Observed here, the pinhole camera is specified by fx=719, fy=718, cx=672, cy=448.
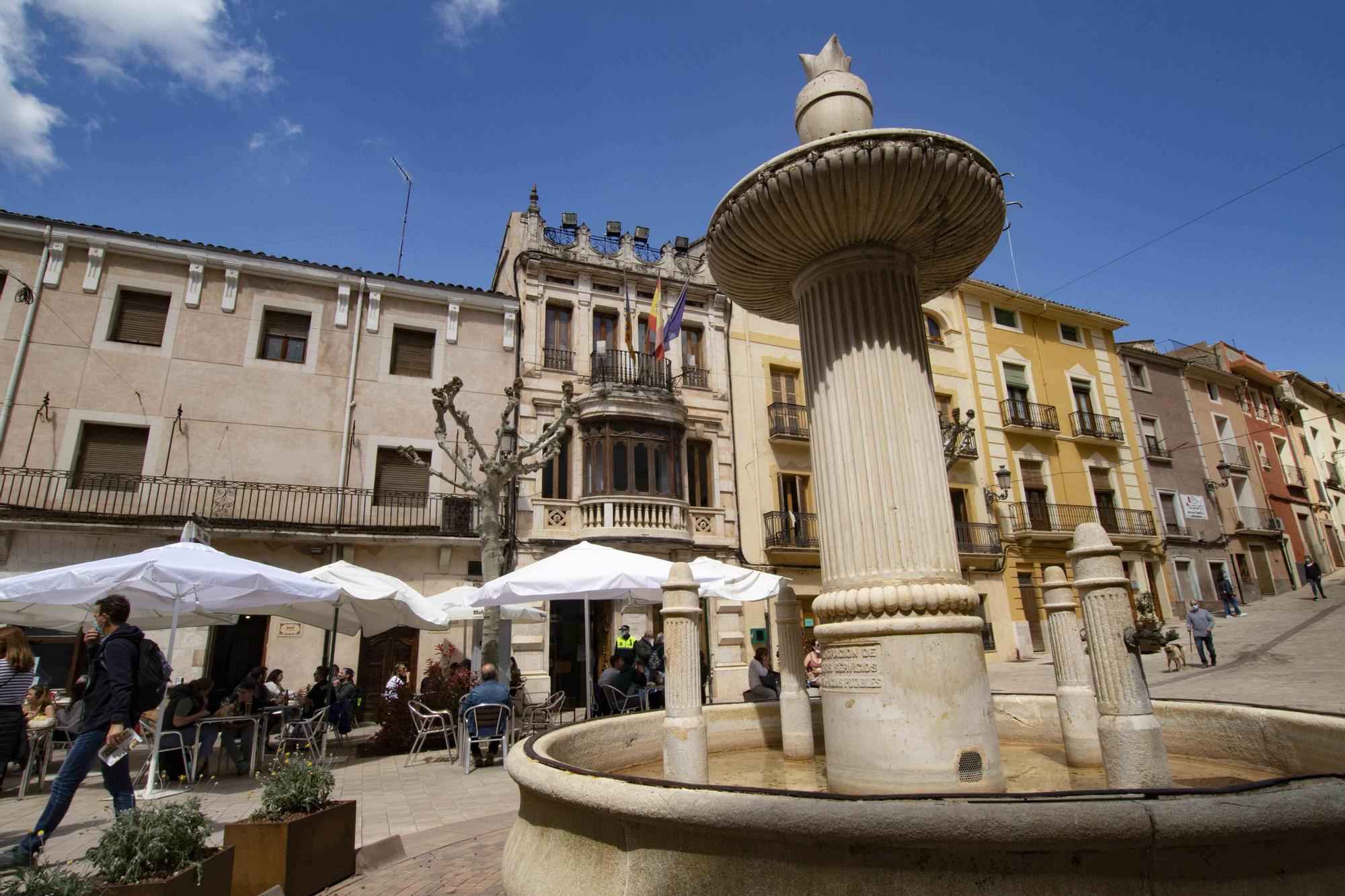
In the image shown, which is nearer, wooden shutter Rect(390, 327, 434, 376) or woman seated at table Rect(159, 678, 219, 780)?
woman seated at table Rect(159, 678, 219, 780)

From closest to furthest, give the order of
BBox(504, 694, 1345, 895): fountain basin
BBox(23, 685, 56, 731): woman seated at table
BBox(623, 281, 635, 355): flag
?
1. BBox(504, 694, 1345, 895): fountain basin
2. BBox(23, 685, 56, 731): woman seated at table
3. BBox(623, 281, 635, 355): flag

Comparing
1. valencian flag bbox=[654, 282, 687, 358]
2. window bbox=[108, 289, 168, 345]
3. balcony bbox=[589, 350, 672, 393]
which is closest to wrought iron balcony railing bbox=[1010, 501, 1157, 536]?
balcony bbox=[589, 350, 672, 393]

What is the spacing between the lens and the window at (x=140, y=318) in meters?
16.1

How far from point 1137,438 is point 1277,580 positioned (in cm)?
922

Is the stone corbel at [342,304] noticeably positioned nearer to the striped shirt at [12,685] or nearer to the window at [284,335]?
the window at [284,335]

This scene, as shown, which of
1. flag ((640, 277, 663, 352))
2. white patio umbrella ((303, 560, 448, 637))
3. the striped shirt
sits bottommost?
the striped shirt

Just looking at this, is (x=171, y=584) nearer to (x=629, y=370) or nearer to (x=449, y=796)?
(x=449, y=796)

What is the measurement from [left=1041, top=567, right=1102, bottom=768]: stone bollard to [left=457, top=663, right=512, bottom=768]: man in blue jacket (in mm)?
6554

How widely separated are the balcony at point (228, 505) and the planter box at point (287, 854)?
40.7ft

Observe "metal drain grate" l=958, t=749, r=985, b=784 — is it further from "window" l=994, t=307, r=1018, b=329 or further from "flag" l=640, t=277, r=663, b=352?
"window" l=994, t=307, r=1018, b=329

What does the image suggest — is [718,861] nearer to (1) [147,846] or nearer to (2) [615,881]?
(2) [615,881]

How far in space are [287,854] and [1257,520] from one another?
3696 centimetres

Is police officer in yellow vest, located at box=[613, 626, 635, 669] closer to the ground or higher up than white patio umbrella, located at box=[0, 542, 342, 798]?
closer to the ground

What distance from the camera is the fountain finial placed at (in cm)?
569
